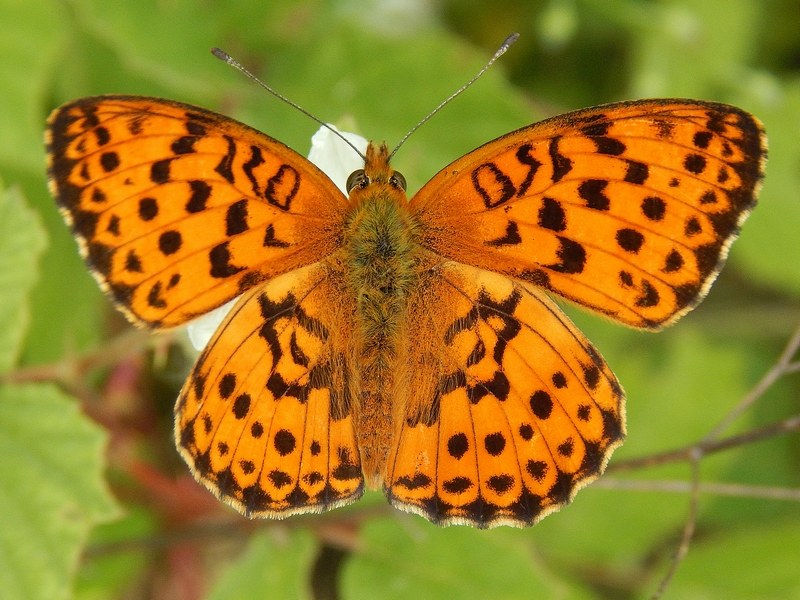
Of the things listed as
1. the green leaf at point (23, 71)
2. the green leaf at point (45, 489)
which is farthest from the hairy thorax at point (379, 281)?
the green leaf at point (23, 71)

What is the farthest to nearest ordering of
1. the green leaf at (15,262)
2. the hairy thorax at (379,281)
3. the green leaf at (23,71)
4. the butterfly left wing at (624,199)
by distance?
1. the green leaf at (23,71)
2. the green leaf at (15,262)
3. the hairy thorax at (379,281)
4. the butterfly left wing at (624,199)

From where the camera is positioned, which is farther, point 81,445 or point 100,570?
point 100,570

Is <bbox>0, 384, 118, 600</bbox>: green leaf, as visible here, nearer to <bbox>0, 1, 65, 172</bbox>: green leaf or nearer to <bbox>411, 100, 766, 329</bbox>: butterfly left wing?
<bbox>0, 1, 65, 172</bbox>: green leaf

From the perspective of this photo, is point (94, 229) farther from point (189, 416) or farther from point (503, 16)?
point (503, 16)

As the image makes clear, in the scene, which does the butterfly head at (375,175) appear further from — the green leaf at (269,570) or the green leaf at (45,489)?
the green leaf at (269,570)

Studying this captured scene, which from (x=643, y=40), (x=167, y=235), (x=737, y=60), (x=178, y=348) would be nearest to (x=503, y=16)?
(x=643, y=40)

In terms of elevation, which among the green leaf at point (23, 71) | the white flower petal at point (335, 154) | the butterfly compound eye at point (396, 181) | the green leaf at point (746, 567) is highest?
the green leaf at point (23, 71)
